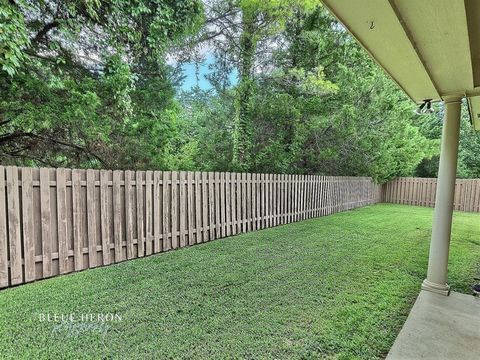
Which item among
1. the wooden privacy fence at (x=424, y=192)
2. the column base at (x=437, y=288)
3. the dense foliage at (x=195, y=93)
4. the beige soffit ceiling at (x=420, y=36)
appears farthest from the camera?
the wooden privacy fence at (x=424, y=192)

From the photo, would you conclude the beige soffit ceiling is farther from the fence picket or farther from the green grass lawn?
the fence picket

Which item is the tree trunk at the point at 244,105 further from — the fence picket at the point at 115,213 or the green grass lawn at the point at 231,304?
the green grass lawn at the point at 231,304

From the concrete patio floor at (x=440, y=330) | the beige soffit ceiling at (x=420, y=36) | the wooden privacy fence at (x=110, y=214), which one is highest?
the beige soffit ceiling at (x=420, y=36)

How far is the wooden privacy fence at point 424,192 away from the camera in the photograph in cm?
1226

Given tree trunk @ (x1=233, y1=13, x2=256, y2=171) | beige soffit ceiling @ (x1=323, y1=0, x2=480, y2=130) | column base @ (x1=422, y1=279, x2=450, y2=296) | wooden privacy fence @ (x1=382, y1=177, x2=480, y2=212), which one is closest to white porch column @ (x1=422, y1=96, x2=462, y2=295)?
column base @ (x1=422, y1=279, x2=450, y2=296)

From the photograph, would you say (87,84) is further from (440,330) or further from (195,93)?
(440,330)

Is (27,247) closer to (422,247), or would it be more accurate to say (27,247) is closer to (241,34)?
(422,247)

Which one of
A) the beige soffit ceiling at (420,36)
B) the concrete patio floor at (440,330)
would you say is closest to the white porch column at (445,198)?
the concrete patio floor at (440,330)

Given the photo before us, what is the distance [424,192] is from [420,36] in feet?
46.0

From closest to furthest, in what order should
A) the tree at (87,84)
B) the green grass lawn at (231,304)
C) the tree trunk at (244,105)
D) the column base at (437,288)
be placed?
the green grass lawn at (231,304) → the column base at (437,288) → the tree at (87,84) → the tree trunk at (244,105)

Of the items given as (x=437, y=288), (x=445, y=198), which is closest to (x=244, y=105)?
(x=445, y=198)

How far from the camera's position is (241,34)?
8711 mm

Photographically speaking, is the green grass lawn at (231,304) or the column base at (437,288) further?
the column base at (437,288)

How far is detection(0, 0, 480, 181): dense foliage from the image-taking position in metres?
4.98
